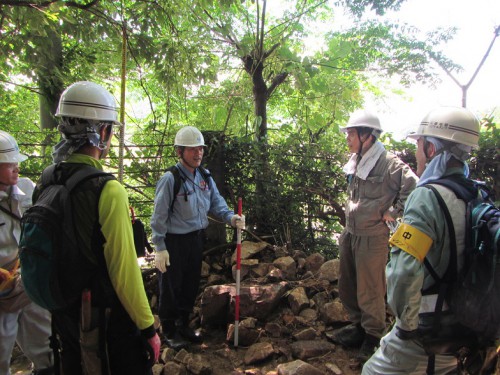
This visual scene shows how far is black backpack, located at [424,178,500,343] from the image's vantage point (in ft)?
4.99

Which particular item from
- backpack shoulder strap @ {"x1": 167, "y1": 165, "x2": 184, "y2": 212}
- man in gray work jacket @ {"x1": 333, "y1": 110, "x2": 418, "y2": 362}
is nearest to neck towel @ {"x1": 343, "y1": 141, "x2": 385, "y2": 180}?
man in gray work jacket @ {"x1": 333, "y1": 110, "x2": 418, "y2": 362}

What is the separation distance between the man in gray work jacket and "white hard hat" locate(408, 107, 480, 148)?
1.17 m

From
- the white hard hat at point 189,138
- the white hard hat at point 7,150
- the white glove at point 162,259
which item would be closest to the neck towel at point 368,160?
the white hard hat at point 189,138

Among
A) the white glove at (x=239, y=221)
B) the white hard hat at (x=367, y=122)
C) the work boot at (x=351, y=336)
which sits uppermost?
the white hard hat at (x=367, y=122)

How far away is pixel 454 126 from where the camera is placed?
70.9 inches

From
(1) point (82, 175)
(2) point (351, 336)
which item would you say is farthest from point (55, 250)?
(2) point (351, 336)

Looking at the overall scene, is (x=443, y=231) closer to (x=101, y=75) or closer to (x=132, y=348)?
(x=132, y=348)

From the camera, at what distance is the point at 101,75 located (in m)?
7.66

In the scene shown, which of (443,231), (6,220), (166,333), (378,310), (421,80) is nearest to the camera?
(443,231)

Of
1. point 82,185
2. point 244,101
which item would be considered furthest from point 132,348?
point 244,101

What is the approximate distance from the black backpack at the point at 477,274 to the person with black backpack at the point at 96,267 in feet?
4.90

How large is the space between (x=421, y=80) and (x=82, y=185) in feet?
26.4

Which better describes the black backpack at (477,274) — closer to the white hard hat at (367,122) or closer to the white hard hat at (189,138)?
the white hard hat at (367,122)

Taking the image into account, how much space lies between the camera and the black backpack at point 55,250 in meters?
1.50
